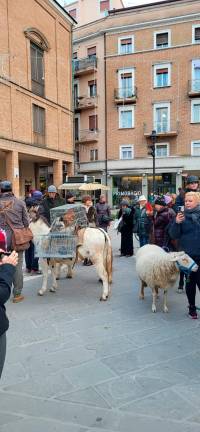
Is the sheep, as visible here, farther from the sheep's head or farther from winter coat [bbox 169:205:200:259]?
winter coat [bbox 169:205:200:259]

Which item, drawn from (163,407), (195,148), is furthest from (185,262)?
(195,148)

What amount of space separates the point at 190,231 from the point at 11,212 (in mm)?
2800

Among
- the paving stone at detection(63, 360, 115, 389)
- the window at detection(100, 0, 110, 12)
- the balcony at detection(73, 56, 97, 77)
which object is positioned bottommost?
the paving stone at detection(63, 360, 115, 389)

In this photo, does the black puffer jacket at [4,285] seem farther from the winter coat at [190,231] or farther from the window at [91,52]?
the window at [91,52]

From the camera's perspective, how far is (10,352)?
418 centimetres

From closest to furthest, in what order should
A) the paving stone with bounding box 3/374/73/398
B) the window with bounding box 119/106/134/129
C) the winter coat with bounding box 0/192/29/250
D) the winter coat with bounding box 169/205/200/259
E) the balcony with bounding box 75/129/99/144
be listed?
the paving stone with bounding box 3/374/73/398 < the winter coat with bounding box 169/205/200/259 < the winter coat with bounding box 0/192/29/250 < the window with bounding box 119/106/134/129 < the balcony with bounding box 75/129/99/144

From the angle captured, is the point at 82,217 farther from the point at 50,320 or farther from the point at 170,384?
the point at 170,384

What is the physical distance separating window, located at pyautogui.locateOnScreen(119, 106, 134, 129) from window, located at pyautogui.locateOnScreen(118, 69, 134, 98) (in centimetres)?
121

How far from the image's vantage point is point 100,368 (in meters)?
3.79

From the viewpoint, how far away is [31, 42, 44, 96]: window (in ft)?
76.9

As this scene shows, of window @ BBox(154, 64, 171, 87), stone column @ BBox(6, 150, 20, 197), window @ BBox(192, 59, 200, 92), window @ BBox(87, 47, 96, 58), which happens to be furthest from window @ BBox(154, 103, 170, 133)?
stone column @ BBox(6, 150, 20, 197)

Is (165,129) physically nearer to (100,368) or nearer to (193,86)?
(193,86)

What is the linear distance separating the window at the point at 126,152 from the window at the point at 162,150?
245 cm

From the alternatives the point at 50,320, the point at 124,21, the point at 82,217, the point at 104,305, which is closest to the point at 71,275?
the point at 82,217
